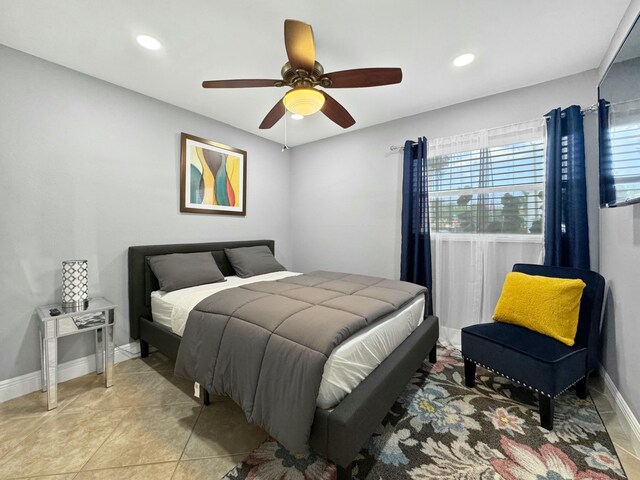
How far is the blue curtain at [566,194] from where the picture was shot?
221cm

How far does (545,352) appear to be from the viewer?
1.74 m

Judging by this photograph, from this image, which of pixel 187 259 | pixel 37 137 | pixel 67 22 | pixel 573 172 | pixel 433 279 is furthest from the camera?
pixel 433 279

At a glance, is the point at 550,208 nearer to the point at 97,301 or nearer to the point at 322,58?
the point at 322,58

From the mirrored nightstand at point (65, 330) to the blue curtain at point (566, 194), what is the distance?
147 inches

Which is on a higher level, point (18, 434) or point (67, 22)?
point (67, 22)

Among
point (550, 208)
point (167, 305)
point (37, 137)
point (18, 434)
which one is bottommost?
point (18, 434)

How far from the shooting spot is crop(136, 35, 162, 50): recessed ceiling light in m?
1.90

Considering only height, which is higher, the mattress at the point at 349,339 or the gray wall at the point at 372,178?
the gray wall at the point at 372,178

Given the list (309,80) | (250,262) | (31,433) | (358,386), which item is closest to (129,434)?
(31,433)

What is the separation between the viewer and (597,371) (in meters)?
2.16

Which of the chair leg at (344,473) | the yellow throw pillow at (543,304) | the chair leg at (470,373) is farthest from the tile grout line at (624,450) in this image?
the chair leg at (344,473)

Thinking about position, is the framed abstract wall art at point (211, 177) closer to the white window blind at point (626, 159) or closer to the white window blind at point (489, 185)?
the white window blind at point (489, 185)

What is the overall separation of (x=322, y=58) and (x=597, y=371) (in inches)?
133

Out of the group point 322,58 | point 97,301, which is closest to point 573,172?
point 322,58
